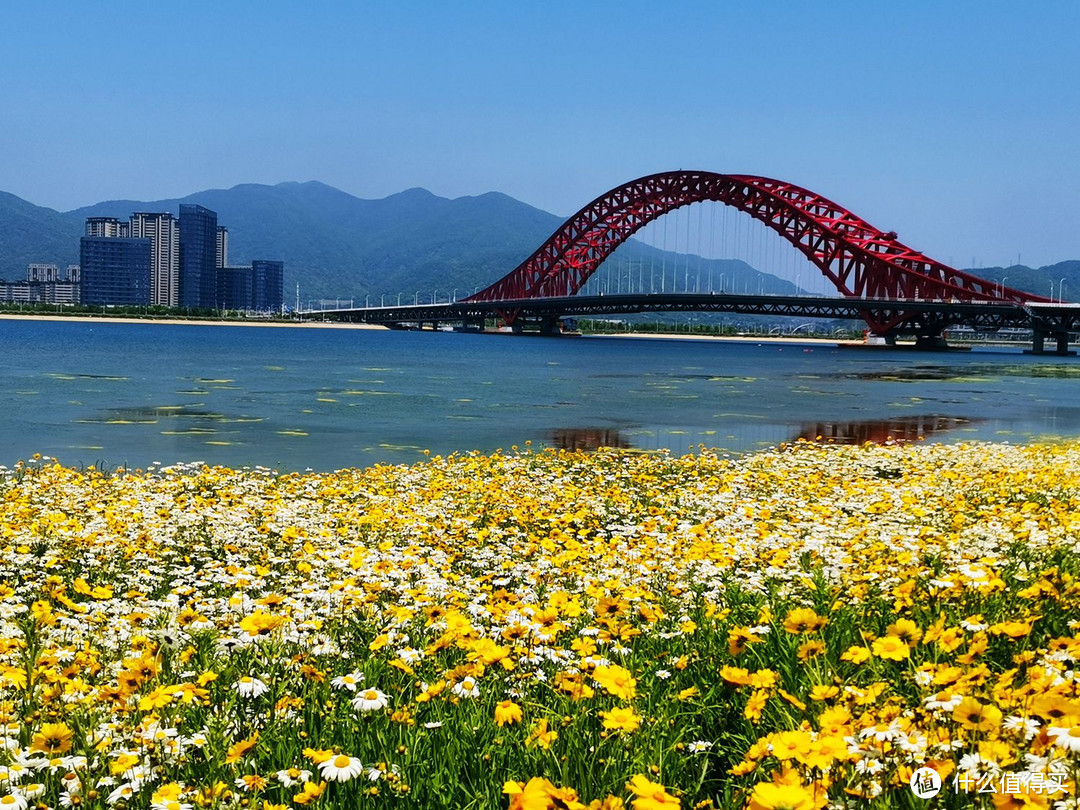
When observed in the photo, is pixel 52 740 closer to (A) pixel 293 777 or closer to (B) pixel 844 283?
(A) pixel 293 777

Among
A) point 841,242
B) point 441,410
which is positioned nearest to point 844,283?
point 841,242

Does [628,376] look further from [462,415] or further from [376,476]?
[376,476]

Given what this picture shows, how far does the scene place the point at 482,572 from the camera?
8.22 m

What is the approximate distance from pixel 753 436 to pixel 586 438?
4.51 m

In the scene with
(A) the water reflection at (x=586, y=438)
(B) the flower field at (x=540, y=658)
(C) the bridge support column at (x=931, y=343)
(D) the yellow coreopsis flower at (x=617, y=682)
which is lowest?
(A) the water reflection at (x=586, y=438)

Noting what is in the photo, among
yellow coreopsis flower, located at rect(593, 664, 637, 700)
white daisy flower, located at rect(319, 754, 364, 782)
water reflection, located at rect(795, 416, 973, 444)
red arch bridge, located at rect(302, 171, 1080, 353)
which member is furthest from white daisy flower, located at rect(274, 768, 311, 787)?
red arch bridge, located at rect(302, 171, 1080, 353)

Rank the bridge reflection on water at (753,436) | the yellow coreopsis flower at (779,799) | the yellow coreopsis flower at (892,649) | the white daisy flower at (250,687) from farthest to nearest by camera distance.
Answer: the bridge reflection on water at (753,436), the white daisy flower at (250,687), the yellow coreopsis flower at (892,649), the yellow coreopsis flower at (779,799)

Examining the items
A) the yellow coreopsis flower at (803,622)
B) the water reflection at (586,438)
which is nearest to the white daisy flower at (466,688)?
the yellow coreopsis flower at (803,622)

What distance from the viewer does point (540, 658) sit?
199 inches

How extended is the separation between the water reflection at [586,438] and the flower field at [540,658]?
1255cm

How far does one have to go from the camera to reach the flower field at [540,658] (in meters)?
3.39

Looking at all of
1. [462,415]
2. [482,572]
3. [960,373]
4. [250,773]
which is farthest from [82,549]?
[960,373]

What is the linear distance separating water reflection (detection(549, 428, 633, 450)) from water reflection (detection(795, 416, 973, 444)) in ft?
15.1

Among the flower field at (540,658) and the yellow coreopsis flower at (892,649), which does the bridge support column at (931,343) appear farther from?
the yellow coreopsis flower at (892,649)
